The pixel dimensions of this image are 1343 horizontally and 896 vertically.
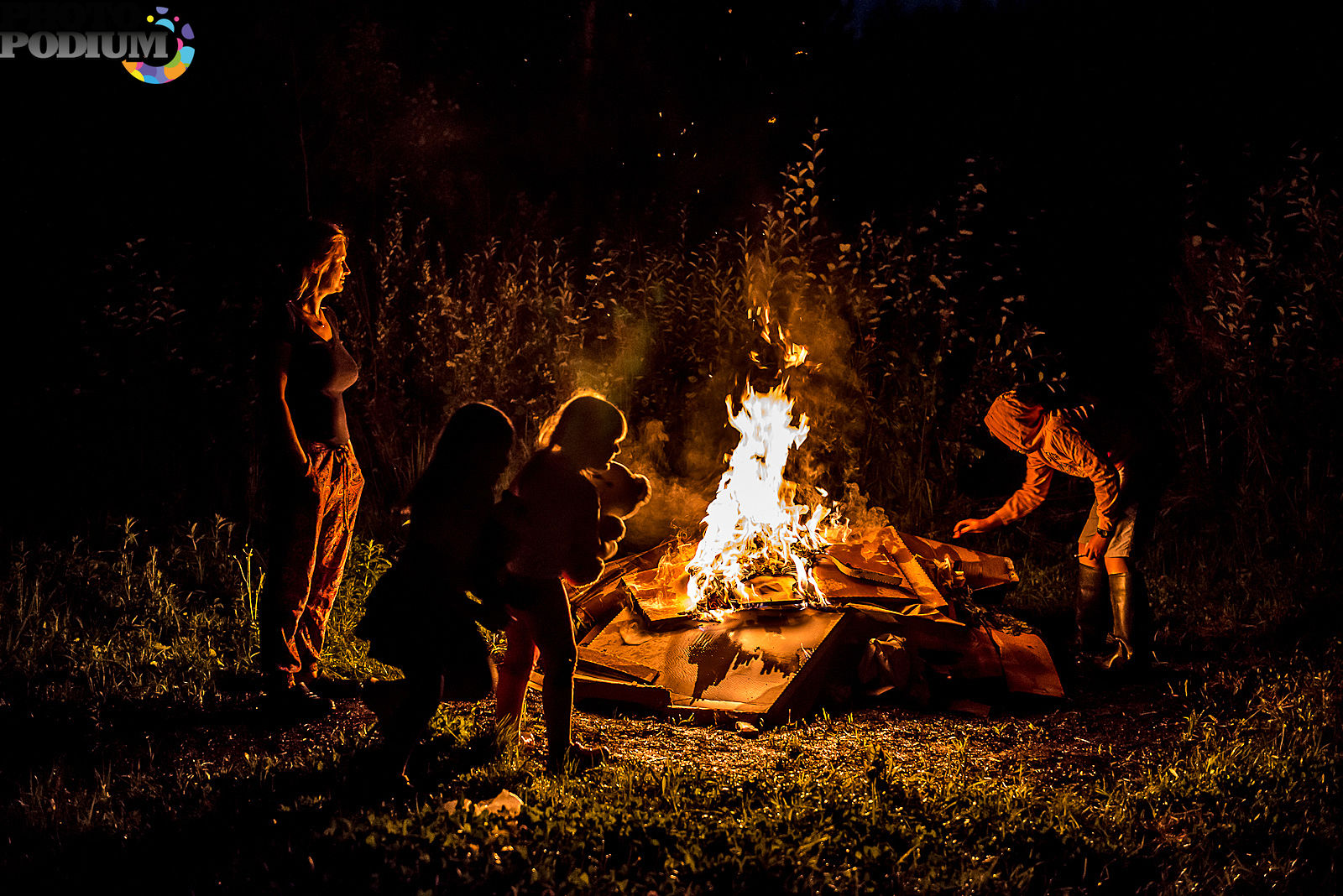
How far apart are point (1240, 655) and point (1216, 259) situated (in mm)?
3477

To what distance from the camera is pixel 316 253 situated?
4.70 metres

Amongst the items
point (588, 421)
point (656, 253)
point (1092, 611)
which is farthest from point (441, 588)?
point (656, 253)

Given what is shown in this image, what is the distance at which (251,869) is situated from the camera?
3271 millimetres

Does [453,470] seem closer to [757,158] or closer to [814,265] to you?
[814,265]

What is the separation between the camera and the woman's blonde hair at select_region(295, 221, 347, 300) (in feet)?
15.3

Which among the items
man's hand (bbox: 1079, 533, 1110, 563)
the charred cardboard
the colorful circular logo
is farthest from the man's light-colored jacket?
the colorful circular logo

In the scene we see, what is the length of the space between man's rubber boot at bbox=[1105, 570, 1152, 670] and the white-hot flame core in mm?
1612

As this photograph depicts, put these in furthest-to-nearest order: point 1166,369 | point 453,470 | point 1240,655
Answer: point 1166,369 < point 1240,655 < point 453,470

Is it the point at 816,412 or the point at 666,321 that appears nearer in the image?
the point at 816,412

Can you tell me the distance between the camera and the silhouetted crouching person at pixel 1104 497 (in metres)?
5.75

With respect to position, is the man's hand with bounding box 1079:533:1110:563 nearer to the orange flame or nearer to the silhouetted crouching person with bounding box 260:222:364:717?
the orange flame

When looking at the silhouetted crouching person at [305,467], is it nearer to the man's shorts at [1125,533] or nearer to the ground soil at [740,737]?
the ground soil at [740,737]

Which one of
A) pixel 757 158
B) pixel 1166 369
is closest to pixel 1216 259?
pixel 1166 369

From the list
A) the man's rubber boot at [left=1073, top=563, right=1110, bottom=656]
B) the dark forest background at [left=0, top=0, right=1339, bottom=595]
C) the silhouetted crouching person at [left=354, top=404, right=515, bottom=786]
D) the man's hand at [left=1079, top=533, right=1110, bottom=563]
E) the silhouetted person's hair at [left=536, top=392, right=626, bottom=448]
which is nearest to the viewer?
the silhouetted crouching person at [left=354, top=404, right=515, bottom=786]
